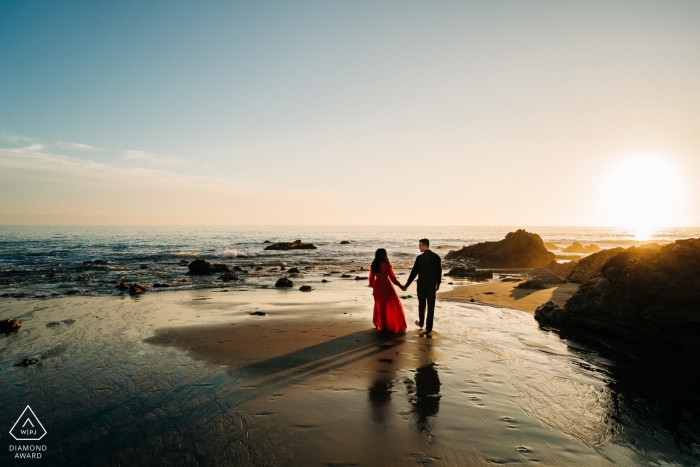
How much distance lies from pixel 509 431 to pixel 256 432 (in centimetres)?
294

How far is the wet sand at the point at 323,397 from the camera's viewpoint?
12.0 feet

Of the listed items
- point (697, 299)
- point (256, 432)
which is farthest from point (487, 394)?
point (697, 299)

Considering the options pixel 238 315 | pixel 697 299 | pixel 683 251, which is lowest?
pixel 238 315

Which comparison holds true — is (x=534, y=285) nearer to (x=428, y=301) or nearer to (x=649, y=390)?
(x=428, y=301)

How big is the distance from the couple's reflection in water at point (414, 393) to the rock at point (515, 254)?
2545 centimetres

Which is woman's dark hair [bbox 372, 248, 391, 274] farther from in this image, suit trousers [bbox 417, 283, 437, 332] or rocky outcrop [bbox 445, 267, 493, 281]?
rocky outcrop [bbox 445, 267, 493, 281]

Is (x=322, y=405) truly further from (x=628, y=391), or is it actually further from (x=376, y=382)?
(x=628, y=391)

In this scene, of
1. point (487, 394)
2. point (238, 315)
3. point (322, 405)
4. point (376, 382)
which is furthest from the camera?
point (238, 315)

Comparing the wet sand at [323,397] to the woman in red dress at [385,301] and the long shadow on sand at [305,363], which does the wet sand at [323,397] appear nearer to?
the long shadow on sand at [305,363]

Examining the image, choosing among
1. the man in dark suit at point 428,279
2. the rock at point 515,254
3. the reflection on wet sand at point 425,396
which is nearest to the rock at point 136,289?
the man in dark suit at point 428,279

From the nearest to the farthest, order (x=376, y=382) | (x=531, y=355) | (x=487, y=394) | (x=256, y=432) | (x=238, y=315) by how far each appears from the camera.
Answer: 1. (x=256, y=432)
2. (x=487, y=394)
3. (x=376, y=382)
4. (x=531, y=355)
5. (x=238, y=315)

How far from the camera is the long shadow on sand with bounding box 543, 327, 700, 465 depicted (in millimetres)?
3967

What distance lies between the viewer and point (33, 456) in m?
3.70

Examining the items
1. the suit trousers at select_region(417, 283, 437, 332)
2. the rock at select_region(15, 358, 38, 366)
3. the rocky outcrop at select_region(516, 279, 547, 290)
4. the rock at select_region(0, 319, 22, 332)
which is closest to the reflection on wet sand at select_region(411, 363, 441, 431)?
the suit trousers at select_region(417, 283, 437, 332)
